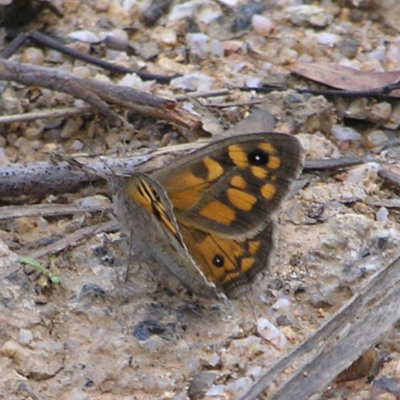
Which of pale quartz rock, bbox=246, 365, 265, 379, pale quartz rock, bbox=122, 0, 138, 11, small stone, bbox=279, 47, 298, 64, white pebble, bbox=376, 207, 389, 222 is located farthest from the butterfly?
pale quartz rock, bbox=122, 0, 138, 11

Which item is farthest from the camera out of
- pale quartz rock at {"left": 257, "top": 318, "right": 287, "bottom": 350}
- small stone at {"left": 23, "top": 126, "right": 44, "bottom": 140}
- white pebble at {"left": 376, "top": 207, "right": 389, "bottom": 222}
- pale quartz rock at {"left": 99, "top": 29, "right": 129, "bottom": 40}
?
pale quartz rock at {"left": 99, "top": 29, "right": 129, "bottom": 40}

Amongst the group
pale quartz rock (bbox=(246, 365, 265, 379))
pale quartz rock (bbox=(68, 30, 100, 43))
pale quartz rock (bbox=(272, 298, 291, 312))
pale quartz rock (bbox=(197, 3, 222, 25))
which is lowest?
pale quartz rock (bbox=(272, 298, 291, 312))

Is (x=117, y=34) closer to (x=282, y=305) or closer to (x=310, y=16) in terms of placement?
(x=310, y=16)

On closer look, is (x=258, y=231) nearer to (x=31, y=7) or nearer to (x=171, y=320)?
(x=171, y=320)

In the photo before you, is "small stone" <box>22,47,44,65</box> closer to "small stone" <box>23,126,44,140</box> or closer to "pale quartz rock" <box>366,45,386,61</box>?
"small stone" <box>23,126,44,140</box>

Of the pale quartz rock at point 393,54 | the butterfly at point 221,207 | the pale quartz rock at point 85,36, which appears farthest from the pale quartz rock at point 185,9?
the butterfly at point 221,207

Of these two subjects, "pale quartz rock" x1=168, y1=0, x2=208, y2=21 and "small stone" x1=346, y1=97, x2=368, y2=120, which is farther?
"pale quartz rock" x1=168, y1=0, x2=208, y2=21

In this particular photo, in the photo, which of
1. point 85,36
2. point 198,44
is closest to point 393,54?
point 198,44

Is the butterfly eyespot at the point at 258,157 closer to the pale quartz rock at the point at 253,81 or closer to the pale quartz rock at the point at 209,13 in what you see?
the pale quartz rock at the point at 253,81

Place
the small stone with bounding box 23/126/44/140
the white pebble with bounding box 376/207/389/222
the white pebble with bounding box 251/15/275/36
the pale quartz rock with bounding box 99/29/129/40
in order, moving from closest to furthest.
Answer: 1. the white pebble with bounding box 376/207/389/222
2. the small stone with bounding box 23/126/44/140
3. the pale quartz rock with bounding box 99/29/129/40
4. the white pebble with bounding box 251/15/275/36
